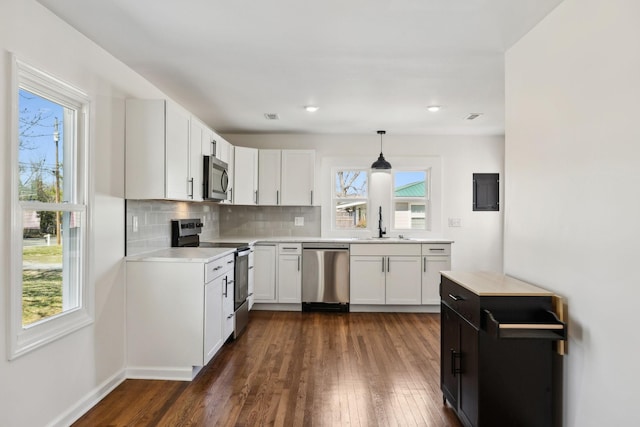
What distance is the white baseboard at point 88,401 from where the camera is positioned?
87.2 inches

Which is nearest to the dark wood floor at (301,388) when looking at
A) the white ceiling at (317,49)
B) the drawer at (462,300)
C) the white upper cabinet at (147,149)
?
the drawer at (462,300)

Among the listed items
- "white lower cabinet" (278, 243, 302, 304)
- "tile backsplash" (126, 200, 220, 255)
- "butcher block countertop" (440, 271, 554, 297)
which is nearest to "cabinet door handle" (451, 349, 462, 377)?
"butcher block countertop" (440, 271, 554, 297)

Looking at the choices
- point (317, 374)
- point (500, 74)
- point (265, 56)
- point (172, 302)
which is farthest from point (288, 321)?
point (500, 74)

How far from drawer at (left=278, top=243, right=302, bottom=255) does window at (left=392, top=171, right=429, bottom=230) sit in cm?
153

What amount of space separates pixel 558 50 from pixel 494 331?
1.51 m

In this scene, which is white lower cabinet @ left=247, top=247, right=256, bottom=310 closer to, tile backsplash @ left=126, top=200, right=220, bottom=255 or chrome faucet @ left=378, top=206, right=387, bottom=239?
tile backsplash @ left=126, top=200, right=220, bottom=255

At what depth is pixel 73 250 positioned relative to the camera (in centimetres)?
241

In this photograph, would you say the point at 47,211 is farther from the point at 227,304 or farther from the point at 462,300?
the point at 462,300

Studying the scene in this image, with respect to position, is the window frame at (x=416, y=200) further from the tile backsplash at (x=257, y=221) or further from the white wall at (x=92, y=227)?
the white wall at (x=92, y=227)

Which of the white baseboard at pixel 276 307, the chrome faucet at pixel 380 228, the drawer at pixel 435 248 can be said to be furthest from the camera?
the chrome faucet at pixel 380 228

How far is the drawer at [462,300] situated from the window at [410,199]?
9.72 ft

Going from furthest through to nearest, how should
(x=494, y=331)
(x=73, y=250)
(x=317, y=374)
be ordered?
1. (x=317, y=374)
2. (x=73, y=250)
3. (x=494, y=331)

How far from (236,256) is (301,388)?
1.49 metres

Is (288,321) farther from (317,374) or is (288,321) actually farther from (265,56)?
(265,56)
